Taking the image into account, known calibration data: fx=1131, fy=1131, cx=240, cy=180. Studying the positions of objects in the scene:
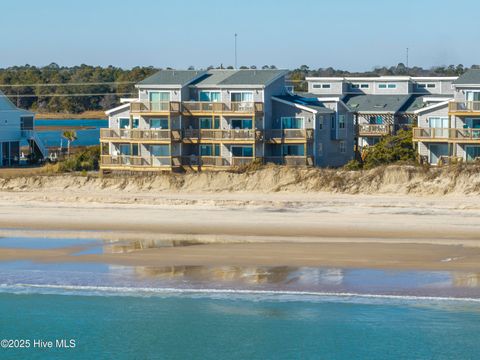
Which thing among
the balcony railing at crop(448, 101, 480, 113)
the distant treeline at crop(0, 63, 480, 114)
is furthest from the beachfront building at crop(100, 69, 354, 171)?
the distant treeline at crop(0, 63, 480, 114)

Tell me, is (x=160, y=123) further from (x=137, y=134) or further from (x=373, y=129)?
(x=373, y=129)

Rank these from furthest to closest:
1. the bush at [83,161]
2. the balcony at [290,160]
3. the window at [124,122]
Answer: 1. the bush at [83,161]
2. the window at [124,122]
3. the balcony at [290,160]

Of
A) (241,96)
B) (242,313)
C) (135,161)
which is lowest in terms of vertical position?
(242,313)

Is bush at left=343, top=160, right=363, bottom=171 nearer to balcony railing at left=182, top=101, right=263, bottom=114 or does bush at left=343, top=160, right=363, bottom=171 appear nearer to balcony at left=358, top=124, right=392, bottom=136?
balcony railing at left=182, top=101, right=263, bottom=114

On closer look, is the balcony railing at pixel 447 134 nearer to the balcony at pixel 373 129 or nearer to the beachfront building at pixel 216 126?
the beachfront building at pixel 216 126

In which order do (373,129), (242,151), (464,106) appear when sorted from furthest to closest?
(373,129), (242,151), (464,106)

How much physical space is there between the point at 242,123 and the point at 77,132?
66.1m

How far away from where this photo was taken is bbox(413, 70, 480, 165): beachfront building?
188ft

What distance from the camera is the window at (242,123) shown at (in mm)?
59250

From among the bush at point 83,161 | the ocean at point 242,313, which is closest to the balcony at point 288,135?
the bush at point 83,161

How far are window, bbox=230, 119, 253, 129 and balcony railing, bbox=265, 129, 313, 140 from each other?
1.00 meters

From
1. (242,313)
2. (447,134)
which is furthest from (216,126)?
(242,313)

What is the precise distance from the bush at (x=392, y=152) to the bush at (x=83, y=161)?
15766 millimetres

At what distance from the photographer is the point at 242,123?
195 feet
